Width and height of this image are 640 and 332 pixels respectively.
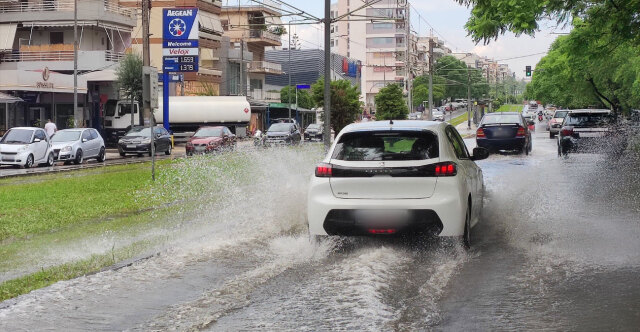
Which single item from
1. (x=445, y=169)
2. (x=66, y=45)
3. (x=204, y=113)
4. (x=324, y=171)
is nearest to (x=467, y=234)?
(x=445, y=169)

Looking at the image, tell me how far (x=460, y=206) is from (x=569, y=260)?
127 cm

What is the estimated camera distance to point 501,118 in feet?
108

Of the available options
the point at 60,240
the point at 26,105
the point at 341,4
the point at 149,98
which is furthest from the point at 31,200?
the point at 341,4

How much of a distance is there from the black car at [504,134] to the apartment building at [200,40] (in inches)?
1502

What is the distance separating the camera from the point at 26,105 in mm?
52156

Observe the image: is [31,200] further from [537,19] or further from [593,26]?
[593,26]

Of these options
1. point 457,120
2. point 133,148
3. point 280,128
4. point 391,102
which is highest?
point 391,102

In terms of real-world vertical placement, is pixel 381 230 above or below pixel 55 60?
below

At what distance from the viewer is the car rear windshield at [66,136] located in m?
35.4

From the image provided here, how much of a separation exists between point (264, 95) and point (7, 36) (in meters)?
39.1

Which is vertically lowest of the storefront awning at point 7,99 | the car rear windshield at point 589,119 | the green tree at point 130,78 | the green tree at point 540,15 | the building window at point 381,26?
the car rear windshield at point 589,119

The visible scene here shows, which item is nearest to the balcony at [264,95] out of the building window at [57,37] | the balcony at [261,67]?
the balcony at [261,67]

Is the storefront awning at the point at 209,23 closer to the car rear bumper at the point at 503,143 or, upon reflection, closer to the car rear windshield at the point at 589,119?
the car rear bumper at the point at 503,143

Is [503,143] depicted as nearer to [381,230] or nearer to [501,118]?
[501,118]
